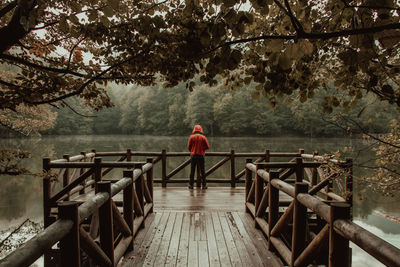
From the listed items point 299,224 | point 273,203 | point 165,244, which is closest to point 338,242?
point 299,224

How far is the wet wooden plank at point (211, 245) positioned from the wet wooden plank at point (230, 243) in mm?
199

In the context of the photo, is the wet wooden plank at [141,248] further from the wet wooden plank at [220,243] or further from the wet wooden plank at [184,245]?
the wet wooden plank at [220,243]

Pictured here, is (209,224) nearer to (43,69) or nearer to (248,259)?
(248,259)

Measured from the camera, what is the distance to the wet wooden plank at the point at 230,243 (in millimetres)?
3524

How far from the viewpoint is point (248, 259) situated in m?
3.56

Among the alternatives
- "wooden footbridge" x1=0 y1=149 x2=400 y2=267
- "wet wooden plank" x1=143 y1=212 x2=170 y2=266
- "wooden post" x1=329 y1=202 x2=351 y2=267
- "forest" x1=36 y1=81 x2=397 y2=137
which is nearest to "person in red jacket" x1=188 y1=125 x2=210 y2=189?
"wooden footbridge" x1=0 y1=149 x2=400 y2=267

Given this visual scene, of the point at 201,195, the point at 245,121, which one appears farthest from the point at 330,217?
the point at 245,121

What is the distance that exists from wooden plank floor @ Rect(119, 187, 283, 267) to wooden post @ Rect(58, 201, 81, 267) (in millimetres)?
1446

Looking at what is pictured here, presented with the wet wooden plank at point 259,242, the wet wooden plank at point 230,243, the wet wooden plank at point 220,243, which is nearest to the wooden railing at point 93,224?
the wet wooden plank at point 220,243

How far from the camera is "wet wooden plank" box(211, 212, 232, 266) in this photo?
3.53 metres

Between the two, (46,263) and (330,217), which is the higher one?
(330,217)

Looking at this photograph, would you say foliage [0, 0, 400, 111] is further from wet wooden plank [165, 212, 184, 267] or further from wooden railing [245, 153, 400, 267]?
wet wooden plank [165, 212, 184, 267]

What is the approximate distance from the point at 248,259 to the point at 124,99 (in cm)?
8436

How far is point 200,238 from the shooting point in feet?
14.0
